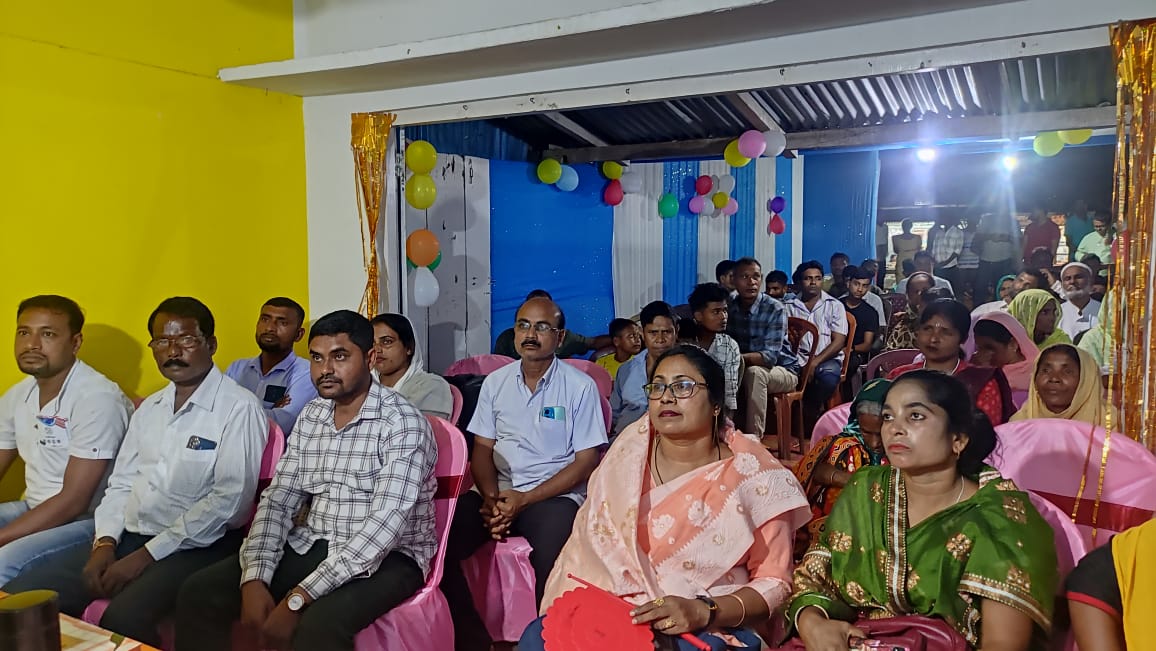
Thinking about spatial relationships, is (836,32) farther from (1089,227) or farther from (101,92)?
(101,92)

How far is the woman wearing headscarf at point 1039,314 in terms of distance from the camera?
3.74m

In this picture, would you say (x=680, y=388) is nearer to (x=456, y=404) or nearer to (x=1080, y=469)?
(x=1080, y=469)

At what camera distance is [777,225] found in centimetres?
557

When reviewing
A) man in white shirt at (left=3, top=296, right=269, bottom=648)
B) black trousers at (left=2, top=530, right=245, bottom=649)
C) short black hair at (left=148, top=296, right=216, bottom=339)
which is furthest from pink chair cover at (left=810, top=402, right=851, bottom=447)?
short black hair at (left=148, top=296, right=216, bottom=339)

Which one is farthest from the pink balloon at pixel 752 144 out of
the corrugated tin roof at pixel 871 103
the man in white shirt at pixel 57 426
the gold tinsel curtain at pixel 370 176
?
the man in white shirt at pixel 57 426

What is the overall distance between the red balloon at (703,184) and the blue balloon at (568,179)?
3.03ft

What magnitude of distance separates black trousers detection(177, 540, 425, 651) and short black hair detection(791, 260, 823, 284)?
373 cm

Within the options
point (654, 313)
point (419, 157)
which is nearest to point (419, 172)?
point (419, 157)

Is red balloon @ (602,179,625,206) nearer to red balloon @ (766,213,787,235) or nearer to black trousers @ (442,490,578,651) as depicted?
red balloon @ (766,213,787,235)

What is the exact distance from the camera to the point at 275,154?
13.2 ft

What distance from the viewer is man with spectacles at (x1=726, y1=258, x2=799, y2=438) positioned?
187 inches

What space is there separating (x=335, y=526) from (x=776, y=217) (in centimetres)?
404

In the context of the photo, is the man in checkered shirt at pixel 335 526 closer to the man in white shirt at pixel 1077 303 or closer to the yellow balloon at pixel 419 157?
the yellow balloon at pixel 419 157

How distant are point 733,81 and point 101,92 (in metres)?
2.55
